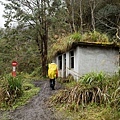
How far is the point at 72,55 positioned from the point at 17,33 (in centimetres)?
722

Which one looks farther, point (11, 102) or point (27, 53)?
point (27, 53)

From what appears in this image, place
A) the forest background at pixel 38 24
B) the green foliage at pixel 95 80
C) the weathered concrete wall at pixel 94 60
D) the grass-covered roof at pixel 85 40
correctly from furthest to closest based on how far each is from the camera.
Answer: the forest background at pixel 38 24 → the weathered concrete wall at pixel 94 60 → the grass-covered roof at pixel 85 40 → the green foliage at pixel 95 80

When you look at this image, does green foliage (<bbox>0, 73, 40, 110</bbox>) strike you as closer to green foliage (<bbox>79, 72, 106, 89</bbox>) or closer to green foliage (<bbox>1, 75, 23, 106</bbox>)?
green foliage (<bbox>1, 75, 23, 106</bbox>)

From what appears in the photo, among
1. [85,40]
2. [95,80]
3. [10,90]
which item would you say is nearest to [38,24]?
[85,40]

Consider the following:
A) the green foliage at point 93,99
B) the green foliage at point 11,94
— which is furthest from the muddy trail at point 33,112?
the green foliage at point 11,94

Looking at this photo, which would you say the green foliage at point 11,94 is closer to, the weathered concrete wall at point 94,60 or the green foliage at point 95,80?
the green foliage at point 95,80

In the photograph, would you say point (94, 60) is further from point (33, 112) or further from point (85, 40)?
point (33, 112)

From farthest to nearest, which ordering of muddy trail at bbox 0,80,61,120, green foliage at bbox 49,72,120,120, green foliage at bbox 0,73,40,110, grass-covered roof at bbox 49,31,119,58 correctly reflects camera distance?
grass-covered roof at bbox 49,31,119,58, green foliage at bbox 0,73,40,110, muddy trail at bbox 0,80,61,120, green foliage at bbox 49,72,120,120

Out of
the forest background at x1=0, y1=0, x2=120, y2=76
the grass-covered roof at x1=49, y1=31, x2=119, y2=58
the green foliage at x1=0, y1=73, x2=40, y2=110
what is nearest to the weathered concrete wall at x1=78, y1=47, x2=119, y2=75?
the grass-covered roof at x1=49, y1=31, x2=119, y2=58

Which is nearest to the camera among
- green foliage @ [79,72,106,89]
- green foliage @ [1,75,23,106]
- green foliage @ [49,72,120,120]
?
green foliage @ [49,72,120,120]

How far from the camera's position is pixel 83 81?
9633 mm

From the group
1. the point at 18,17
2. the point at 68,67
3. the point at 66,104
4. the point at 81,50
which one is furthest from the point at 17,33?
the point at 66,104

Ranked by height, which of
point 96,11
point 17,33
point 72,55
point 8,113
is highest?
point 96,11

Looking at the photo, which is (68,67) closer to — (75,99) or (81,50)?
(81,50)
